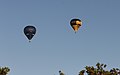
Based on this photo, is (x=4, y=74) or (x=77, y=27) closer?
(x=4, y=74)

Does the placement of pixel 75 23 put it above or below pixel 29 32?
above

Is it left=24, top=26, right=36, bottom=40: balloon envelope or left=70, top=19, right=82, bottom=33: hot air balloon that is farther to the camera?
left=70, top=19, right=82, bottom=33: hot air balloon

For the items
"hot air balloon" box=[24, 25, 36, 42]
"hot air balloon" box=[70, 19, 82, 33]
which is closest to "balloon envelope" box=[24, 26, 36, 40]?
"hot air balloon" box=[24, 25, 36, 42]

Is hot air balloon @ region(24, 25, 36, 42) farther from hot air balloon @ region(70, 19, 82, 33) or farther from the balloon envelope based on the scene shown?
hot air balloon @ region(70, 19, 82, 33)

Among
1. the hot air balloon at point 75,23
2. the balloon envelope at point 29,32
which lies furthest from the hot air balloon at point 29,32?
the hot air balloon at point 75,23

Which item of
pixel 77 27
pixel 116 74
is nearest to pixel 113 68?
pixel 116 74

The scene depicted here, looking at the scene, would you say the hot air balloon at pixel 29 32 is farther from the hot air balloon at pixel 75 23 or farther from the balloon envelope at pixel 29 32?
the hot air balloon at pixel 75 23

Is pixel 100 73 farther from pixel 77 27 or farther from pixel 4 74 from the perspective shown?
pixel 4 74

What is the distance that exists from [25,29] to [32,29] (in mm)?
1023

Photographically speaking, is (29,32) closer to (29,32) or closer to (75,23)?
(29,32)

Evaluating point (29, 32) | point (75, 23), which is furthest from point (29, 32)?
point (75, 23)

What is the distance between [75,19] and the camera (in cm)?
5769

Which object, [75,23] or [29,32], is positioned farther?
[75,23]

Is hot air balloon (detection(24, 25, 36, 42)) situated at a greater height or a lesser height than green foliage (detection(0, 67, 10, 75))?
greater
